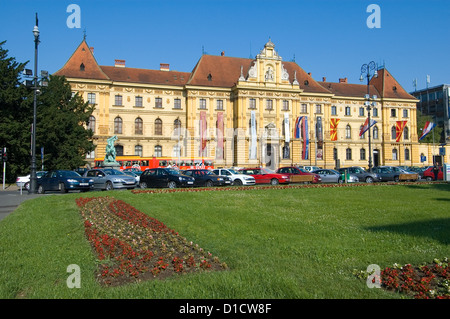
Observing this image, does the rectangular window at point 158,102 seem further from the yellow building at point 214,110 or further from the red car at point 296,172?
the red car at point 296,172

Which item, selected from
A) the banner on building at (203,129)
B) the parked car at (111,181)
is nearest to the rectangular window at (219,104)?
the banner on building at (203,129)

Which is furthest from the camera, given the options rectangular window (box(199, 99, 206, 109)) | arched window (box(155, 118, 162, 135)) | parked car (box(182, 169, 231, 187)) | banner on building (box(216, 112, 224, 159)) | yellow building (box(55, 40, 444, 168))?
rectangular window (box(199, 99, 206, 109))

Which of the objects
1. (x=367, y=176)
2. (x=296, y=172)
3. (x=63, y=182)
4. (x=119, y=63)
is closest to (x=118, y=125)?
(x=119, y=63)

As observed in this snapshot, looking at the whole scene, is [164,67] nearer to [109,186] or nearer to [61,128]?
[61,128]

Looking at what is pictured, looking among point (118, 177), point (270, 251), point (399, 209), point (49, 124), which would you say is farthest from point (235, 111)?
point (270, 251)

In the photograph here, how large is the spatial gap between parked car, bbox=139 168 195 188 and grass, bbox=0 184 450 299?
39.2ft

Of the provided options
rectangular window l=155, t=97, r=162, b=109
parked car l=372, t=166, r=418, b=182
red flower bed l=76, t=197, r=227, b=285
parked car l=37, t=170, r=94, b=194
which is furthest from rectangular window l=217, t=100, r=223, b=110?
red flower bed l=76, t=197, r=227, b=285

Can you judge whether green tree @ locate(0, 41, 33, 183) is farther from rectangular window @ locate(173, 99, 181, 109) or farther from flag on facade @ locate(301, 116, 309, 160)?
flag on facade @ locate(301, 116, 309, 160)

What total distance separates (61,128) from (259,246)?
3923 cm

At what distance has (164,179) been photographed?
27.1 metres

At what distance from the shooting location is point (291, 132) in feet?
206

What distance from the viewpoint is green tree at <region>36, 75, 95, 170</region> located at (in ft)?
127
